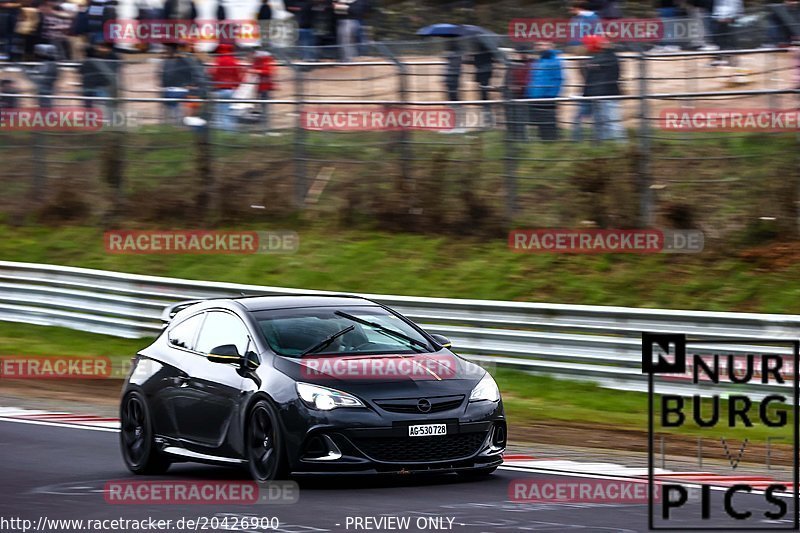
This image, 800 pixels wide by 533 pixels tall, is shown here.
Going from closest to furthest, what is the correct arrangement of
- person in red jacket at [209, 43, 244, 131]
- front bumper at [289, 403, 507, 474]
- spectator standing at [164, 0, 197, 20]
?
front bumper at [289, 403, 507, 474] → person in red jacket at [209, 43, 244, 131] → spectator standing at [164, 0, 197, 20]

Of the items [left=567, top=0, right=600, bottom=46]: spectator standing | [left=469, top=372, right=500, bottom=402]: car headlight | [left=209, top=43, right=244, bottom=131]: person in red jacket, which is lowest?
[left=469, top=372, right=500, bottom=402]: car headlight

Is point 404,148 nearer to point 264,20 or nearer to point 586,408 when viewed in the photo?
point 264,20

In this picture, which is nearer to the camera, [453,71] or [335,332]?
[335,332]

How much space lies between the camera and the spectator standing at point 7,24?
1029 inches

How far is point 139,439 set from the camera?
1165 cm

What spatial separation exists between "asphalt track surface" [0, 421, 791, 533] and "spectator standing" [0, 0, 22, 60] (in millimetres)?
15820

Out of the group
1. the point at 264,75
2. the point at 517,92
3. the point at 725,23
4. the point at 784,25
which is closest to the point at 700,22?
the point at 725,23

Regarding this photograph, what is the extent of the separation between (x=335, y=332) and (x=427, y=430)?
125 centimetres

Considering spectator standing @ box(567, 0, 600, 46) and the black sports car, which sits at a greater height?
spectator standing @ box(567, 0, 600, 46)

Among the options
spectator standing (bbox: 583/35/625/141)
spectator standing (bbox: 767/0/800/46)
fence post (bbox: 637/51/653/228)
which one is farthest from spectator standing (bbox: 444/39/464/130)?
spectator standing (bbox: 767/0/800/46)

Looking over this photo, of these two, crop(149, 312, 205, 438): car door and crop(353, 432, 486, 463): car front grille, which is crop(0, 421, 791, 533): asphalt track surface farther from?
crop(149, 312, 205, 438): car door

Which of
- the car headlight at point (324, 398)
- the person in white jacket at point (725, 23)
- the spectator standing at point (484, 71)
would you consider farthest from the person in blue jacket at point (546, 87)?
the car headlight at point (324, 398)

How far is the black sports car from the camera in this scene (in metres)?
9.79

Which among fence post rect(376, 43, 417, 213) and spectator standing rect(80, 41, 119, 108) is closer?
fence post rect(376, 43, 417, 213)
